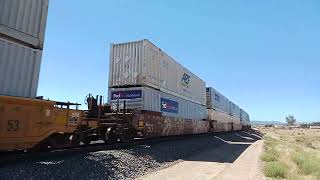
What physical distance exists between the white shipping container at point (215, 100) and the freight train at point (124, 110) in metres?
4.38

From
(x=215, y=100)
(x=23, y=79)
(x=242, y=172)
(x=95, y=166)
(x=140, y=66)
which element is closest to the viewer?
(x=23, y=79)

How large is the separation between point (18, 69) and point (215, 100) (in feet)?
102

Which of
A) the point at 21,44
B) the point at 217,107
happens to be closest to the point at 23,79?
the point at 21,44

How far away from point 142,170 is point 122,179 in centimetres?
189

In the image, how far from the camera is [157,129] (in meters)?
19.3

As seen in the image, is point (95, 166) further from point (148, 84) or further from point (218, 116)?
point (218, 116)

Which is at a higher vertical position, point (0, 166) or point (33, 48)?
point (33, 48)

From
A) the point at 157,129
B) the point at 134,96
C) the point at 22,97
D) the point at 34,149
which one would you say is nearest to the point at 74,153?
the point at 34,149

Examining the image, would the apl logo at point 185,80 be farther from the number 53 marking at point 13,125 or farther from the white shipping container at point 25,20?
the number 53 marking at point 13,125

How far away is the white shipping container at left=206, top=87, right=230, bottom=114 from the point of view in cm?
3628

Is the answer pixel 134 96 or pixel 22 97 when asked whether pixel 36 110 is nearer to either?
pixel 22 97

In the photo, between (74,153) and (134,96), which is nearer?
(74,153)

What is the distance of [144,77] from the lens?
18359mm

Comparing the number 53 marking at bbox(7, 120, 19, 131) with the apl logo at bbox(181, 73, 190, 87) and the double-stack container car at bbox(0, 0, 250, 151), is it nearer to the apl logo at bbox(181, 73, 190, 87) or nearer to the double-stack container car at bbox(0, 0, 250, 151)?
the double-stack container car at bbox(0, 0, 250, 151)
